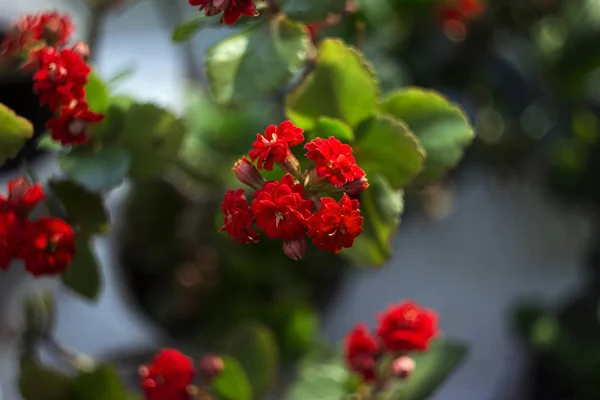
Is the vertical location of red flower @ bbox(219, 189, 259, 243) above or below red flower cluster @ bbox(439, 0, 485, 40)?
above

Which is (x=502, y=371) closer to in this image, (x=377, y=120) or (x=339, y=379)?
(x=339, y=379)

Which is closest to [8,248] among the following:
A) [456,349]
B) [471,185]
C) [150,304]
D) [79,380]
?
[79,380]

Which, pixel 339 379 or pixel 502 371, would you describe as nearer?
pixel 339 379

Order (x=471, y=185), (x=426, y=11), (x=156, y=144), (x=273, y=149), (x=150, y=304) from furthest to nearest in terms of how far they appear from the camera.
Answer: (x=471, y=185) < (x=150, y=304) < (x=426, y=11) < (x=156, y=144) < (x=273, y=149)

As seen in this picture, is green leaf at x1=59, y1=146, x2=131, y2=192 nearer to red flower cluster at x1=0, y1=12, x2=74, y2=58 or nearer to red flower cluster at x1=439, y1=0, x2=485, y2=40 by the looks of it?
red flower cluster at x1=0, y1=12, x2=74, y2=58

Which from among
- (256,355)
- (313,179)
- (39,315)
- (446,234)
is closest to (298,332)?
(256,355)

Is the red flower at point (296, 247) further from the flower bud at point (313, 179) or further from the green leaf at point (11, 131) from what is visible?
the green leaf at point (11, 131)

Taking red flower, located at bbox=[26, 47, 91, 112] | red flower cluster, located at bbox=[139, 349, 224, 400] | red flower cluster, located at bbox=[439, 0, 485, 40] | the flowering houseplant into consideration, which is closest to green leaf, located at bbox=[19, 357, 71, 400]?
the flowering houseplant
